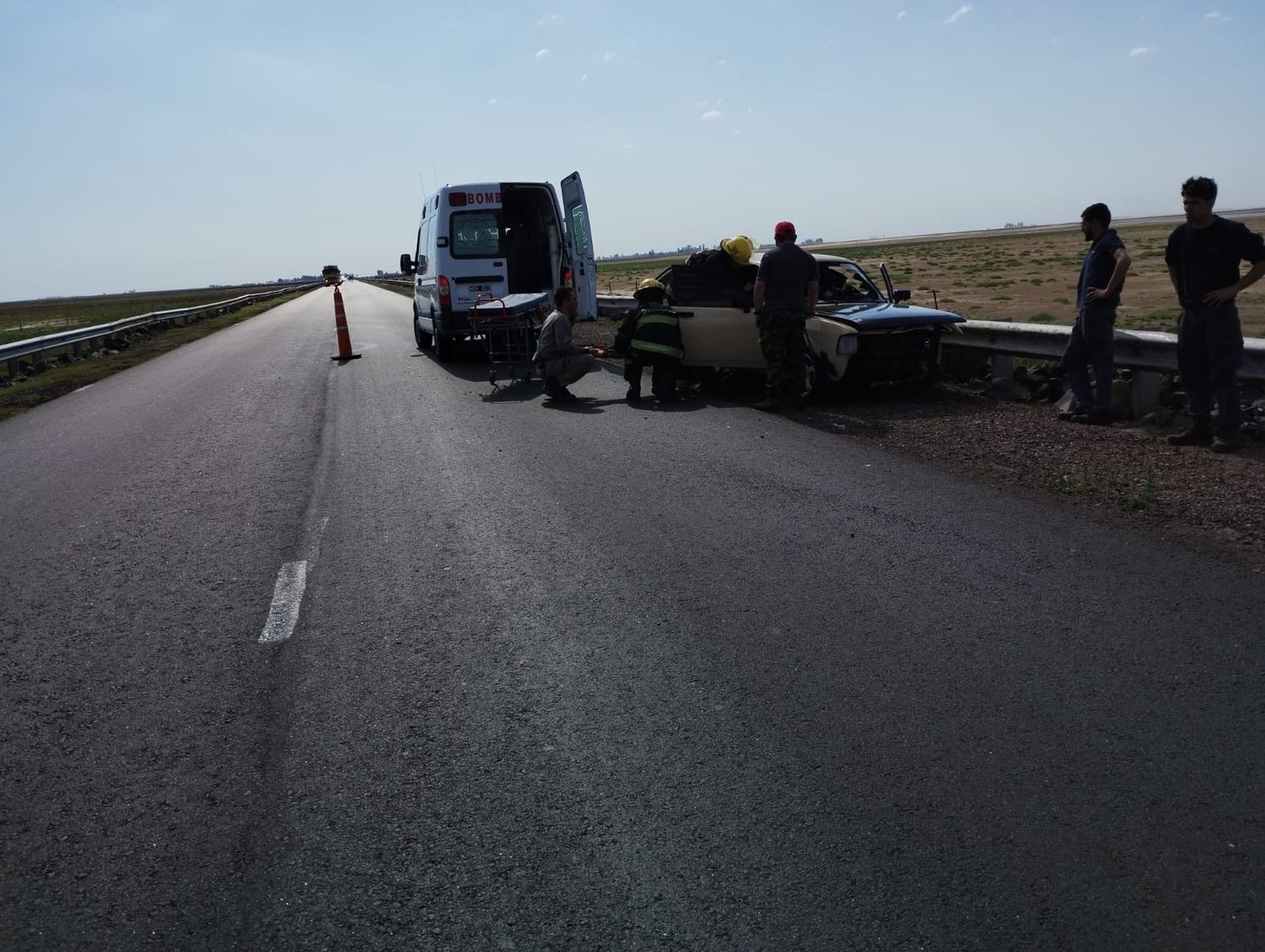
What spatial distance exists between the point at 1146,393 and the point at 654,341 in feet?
16.6

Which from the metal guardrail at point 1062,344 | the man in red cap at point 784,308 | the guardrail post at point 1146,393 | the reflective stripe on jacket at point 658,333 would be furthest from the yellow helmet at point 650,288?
the guardrail post at point 1146,393

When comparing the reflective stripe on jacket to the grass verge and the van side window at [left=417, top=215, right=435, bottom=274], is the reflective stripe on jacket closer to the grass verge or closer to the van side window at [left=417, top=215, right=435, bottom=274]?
the van side window at [left=417, top=215, right=435, bottom=274]

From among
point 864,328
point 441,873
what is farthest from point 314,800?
point 864,328

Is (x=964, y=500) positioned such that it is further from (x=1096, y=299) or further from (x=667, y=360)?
(x=667, y=360)

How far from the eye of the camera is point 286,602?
5.70 m

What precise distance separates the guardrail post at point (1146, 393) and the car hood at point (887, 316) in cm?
206

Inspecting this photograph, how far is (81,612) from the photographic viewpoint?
227 inches

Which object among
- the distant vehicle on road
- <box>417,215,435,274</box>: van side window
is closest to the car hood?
the distant vehicle on road

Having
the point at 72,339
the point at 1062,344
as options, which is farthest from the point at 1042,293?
the point at 72,339

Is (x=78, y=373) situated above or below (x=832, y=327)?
below

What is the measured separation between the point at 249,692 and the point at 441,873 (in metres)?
1.74

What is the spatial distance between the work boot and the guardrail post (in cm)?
131

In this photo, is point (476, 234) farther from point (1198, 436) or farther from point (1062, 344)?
point (1198, 436)

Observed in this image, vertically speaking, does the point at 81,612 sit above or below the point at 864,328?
below
